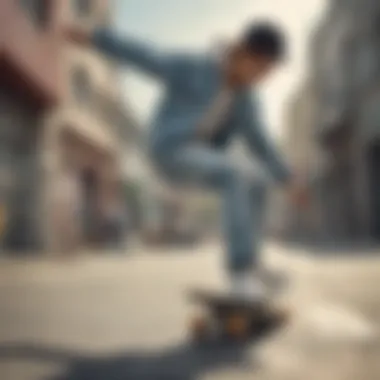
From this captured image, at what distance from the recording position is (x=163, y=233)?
2.98 ft

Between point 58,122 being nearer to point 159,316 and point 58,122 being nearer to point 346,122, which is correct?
point 159,316

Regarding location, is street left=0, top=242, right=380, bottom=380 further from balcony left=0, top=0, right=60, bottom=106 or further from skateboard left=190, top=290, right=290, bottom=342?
balcony left=0, top=0, right=60, bottom=106

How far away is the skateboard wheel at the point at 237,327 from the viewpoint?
0.88 m

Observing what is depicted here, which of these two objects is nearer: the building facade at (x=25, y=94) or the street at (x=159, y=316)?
the street at (x=159, y=316)

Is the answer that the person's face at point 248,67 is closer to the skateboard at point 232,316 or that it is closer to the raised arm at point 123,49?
the raised arm at point 123,49

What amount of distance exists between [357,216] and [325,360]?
0.29 metres

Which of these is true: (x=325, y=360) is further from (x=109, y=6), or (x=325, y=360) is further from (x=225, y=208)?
(x=109, y=6)

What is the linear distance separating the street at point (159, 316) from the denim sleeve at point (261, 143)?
0.11 metres

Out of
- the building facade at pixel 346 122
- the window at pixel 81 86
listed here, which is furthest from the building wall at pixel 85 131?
the building facade at pixel 346 122

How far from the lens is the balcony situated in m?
0.94

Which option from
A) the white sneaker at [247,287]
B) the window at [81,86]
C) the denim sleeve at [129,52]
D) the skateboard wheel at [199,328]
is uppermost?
the denim sleeve at [129,52]

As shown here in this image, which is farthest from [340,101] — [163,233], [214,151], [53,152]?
[53,152]

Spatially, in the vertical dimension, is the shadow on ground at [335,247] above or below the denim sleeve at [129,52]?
below

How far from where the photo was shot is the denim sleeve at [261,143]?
91 cm
